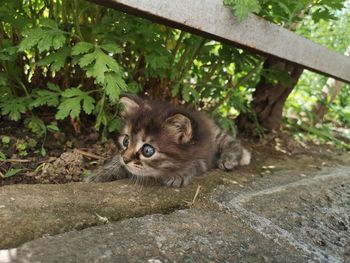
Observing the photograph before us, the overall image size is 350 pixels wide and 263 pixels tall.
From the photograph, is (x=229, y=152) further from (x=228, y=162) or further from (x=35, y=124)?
(x=35, y=124)

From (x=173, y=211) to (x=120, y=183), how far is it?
490 millimetres

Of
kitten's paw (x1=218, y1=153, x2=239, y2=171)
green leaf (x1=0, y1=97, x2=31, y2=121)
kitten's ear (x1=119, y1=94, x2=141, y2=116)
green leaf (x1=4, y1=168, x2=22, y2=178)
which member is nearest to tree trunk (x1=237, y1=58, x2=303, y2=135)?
kitten's paw (x1=218, y1=153, x2=239, y2=171)

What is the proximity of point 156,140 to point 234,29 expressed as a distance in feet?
3.01

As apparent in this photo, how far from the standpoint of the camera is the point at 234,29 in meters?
2.61

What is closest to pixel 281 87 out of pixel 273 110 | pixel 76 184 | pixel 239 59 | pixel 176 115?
pixel 273 110

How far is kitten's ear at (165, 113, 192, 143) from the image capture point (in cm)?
254

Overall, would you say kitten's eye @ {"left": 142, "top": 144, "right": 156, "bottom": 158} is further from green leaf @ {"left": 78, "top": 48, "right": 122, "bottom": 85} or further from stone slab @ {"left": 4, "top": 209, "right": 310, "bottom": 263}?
stone slab @ {"left": 4, "top": 209, "right": 310, "bottom": 263}

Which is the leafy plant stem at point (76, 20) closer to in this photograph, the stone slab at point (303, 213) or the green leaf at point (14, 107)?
the green leaf at point (14, 107)

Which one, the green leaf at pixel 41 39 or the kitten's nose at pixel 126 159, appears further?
the kitten's nose at pixel 126 159

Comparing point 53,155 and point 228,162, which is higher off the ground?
point 228,162

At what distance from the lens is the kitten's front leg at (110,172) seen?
272cm

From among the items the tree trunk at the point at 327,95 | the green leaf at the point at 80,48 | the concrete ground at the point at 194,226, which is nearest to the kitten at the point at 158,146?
the concrete ground at the point at 194,226

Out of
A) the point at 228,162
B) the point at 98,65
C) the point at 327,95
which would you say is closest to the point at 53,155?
the point at 98,65

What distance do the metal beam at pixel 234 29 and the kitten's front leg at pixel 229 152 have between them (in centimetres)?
87
